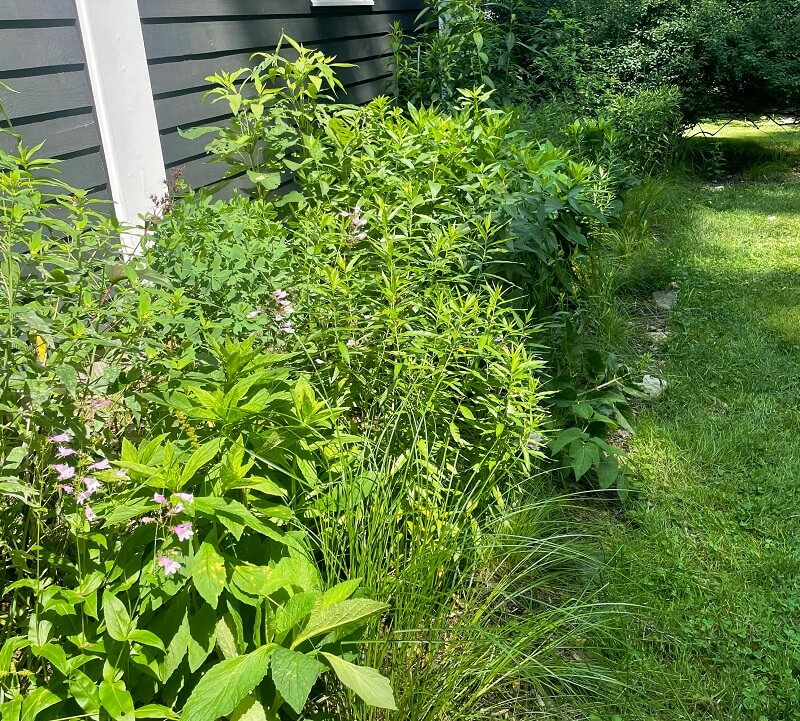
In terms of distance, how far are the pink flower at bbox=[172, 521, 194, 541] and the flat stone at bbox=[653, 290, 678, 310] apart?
4.28 m

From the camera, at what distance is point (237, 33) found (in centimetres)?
436

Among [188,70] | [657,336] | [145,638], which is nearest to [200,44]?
[188,70]

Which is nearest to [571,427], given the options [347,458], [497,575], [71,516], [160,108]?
[497,575]

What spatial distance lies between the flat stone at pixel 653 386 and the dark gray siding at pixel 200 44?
2648 millimetres

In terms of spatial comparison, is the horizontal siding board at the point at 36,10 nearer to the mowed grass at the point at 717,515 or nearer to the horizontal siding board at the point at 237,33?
the horizontal siding board at the point at 237,33

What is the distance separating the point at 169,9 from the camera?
144 inches

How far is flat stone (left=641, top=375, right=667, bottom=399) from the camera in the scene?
390 cm

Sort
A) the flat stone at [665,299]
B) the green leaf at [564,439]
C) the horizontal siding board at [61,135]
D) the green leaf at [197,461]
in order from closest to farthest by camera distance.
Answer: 1. the green leaf at [197,461]
2. the horizontal siding board at [61,135]
3. the green leaf at [564,439]
4. the flat stone at [665,299]

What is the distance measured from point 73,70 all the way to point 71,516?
2345mm

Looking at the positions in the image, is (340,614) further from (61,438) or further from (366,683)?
(61,438)

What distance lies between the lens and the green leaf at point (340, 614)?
1517 millimetres

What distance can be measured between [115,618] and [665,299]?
14.9 ft

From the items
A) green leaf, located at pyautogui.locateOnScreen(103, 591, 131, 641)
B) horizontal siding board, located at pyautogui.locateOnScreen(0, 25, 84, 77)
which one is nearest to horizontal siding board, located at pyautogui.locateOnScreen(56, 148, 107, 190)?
horizontal siding board, located at pyautogui.locateOnScreen(0, 25, 84, 77)

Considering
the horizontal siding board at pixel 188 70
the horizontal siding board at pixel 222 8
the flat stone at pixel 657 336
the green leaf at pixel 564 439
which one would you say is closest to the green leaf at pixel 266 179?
the horizontal siding board at pixel 188 70
